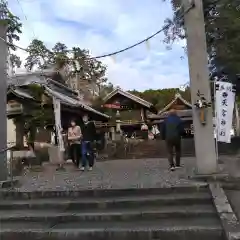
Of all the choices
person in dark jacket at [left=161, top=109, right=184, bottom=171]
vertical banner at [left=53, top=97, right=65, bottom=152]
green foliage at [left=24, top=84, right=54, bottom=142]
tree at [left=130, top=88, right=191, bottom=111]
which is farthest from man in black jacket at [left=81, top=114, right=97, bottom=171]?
tree at [left=130, top=88, right=191, bottom=111]

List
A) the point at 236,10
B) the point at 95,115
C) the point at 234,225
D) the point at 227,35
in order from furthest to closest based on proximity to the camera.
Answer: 1. the point at 95,115
2. the point at 227,35
3. the point at 236,10
4. the point at 234,225

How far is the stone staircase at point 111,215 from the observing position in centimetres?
676

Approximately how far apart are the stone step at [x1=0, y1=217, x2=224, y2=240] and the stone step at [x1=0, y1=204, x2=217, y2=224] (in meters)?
0.12

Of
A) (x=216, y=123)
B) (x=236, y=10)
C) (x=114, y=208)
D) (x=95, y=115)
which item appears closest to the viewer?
(x=114, y=208)

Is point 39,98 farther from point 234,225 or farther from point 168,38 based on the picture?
point 234,225

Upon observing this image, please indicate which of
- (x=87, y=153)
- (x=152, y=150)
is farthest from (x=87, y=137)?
(x=152, y=150)

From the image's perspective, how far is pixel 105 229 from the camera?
6.92 meters

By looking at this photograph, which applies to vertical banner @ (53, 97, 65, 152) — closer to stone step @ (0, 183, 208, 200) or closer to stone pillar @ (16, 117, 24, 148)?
stone pillar @ (16, 117, 24, 148)

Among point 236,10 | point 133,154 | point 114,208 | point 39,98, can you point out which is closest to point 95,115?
point 133,154

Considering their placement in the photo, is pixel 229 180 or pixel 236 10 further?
pixel 236 10

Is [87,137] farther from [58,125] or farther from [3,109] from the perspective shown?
[3,109]

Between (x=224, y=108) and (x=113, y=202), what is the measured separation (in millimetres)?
5861

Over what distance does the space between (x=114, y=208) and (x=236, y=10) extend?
10.0 meters

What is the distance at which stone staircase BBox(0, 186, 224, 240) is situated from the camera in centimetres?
676
